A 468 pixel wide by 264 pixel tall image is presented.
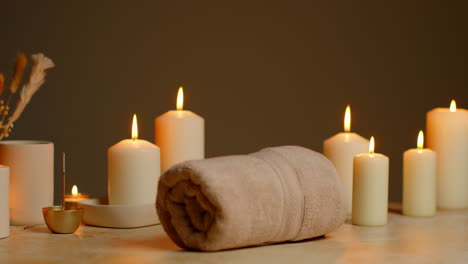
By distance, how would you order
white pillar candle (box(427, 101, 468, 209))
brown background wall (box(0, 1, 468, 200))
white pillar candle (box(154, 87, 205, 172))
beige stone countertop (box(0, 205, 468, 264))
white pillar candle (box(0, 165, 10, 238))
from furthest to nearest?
brown background wall (box(0, 1, 468, 200)) < white pillar candle (box(427, 101, 468, 209)) < white pillar candle (box(154, 87, 205, 172)) < white pillar candle (box(0, 165, 10, 238)) < beige stone countertop (box(0, 205, 468, 264))

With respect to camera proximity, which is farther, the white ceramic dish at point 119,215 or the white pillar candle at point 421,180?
the white pillar candle at point 421,180

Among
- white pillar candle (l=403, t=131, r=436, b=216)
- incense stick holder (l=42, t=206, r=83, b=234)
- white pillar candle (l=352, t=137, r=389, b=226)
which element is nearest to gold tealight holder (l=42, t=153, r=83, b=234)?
incense stick holder (l=42, t=206, r=83, b=234)

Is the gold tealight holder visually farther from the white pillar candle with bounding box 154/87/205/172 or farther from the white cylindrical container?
the white pillar candle with bounding box 154/87/205/172

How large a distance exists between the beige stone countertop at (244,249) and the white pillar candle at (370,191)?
3 cm

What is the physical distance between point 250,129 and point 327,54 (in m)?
0.32

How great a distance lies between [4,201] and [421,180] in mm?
722

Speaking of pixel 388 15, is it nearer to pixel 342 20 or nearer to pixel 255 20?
pixel 342 20

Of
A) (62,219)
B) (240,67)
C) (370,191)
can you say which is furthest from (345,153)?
(240,67)

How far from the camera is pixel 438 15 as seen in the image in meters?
2.44

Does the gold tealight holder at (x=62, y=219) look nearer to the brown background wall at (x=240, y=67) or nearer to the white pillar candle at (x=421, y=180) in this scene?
the white pillar candle at (x=421, y=180)

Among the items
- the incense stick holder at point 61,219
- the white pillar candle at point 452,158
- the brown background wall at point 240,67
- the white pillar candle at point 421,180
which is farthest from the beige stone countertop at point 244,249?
the brown background wall at point 240,67

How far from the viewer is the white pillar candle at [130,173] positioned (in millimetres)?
1303

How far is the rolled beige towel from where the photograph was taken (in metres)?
1.08

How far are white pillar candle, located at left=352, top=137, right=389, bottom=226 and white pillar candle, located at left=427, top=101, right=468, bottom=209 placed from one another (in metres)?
0.26
